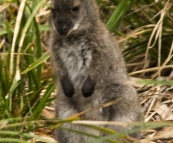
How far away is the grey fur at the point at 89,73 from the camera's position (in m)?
4.87

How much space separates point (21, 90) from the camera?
18.0 feet

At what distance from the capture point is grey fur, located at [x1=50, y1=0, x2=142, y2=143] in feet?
16.0

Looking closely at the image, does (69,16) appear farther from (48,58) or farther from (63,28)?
(48,58)

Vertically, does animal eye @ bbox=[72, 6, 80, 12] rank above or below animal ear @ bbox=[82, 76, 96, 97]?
above

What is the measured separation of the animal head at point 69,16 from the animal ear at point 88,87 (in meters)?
0.42

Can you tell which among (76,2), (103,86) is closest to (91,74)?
(103,86)

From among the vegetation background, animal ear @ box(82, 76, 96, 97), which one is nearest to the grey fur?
animal ear @ box(82, 76, 96, 97)

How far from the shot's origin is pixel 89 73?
491cm

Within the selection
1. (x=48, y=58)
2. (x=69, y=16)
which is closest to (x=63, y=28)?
(x=69, y=16)

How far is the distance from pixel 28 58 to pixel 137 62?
1449mm

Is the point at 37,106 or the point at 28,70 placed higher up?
the point at 28,70

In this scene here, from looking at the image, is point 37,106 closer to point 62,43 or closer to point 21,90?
point 21,90

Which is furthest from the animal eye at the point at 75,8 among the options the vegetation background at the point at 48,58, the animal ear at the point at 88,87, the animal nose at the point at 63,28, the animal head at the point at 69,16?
the vegetation background at the point at 48,58

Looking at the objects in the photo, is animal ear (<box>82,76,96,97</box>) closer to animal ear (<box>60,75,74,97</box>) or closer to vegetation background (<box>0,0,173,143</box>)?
animal ear (<box>60,75,74,97</box>)
